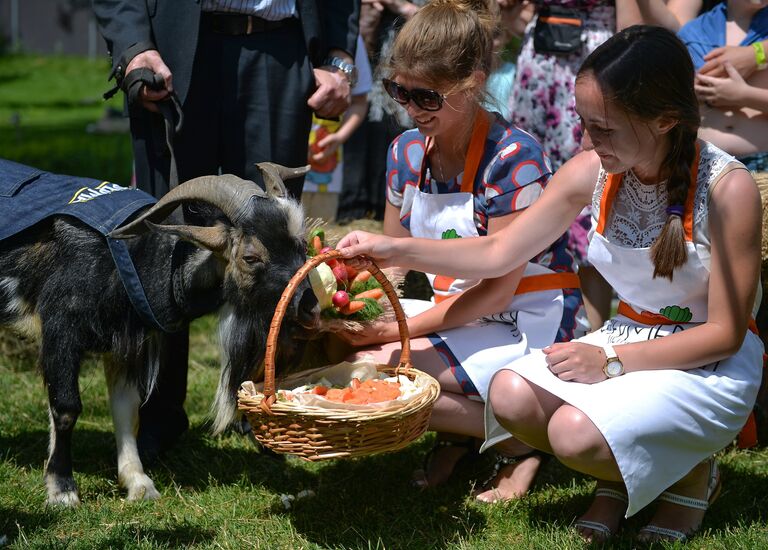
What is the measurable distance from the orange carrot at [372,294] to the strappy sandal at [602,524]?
3.70ft

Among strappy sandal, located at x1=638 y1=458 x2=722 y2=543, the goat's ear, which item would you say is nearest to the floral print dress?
strappy sandal, located at x1=638 y1=458 x2=722 y2=543

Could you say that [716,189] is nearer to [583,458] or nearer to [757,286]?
[757,286]

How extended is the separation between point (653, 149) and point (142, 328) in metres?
2.08

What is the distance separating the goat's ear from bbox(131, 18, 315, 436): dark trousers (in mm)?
648

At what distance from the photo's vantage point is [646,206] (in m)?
3.19

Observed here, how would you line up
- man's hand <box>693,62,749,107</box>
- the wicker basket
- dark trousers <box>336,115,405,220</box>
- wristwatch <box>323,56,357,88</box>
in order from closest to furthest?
1. the wicker basket
2. man's hand <box>693,62,749,107</box>
3. wristwatch <box>323,56,357,88</box>
4. dark trousers <box>336,115,405,220</box>

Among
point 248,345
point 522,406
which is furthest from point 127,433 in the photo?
point 522,406

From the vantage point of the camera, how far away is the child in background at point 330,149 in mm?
6297

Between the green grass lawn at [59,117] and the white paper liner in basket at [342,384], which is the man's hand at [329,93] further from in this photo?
the green grass lawn at [59,117]

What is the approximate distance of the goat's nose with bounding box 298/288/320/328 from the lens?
3.33 meters

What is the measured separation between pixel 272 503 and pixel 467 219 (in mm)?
1342

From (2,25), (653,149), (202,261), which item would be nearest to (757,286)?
(653,149)

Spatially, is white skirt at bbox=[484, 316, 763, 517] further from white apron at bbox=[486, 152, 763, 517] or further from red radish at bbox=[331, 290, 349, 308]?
red radish at bbox=[331, 290, 349, 308]

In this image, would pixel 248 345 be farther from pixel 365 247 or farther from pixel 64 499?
pixel 64 499
